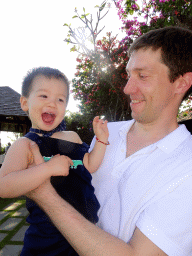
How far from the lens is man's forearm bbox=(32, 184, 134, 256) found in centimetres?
128

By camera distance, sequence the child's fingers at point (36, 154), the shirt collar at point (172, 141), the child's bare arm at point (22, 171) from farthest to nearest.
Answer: the shirt collar at point (172, 141) → the child's fingers at point (36, 154) → the child's bare arm at point (22, 171)

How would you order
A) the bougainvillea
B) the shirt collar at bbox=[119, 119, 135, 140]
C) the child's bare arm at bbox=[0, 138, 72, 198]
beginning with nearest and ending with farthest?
the child's bare arm at bbox=[0, 138, 72, 198] < the shirt collar at bbox=[119, 119, 135, 140] < the bougainvillea

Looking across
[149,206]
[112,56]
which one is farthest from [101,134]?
[112,56]

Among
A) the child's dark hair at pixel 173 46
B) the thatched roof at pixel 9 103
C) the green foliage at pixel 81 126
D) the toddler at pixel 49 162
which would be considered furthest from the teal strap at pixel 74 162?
the green foliage at pixel 81 126

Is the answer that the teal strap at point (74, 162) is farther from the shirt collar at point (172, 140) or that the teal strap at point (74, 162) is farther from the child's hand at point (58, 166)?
the shirt collar at point (172, 140)

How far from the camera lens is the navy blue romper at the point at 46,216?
67.4 inches

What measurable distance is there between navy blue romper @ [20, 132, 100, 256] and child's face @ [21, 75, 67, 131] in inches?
6.4

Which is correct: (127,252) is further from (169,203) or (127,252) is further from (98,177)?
(98,177)

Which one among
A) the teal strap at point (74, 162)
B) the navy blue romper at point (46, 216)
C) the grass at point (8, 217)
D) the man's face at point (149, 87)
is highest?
the man's face at point (149, 87)

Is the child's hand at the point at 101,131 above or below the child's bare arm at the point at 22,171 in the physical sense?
above

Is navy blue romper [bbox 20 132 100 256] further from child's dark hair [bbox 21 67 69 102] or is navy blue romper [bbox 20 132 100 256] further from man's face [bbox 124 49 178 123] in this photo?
man's face [bbox 124 49 178 123]

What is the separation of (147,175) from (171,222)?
40 centimetres

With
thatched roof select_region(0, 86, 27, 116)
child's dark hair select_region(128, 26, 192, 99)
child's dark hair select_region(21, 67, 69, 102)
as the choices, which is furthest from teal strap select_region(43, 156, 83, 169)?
thatched roof select_region(0, 86, 27, 116)

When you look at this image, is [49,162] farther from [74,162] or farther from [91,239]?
[91,239]
